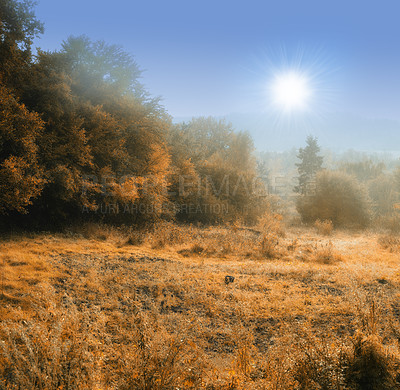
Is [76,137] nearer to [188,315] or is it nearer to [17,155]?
[17,155]

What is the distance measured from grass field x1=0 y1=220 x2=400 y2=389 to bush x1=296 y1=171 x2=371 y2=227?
1474 centimetres

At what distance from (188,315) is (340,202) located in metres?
25.8

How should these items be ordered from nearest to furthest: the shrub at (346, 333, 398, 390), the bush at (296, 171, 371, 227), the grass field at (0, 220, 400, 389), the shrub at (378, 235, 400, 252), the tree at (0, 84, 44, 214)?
the grass field at (0, 220, 400, 389) → the shrub at (346, 333, 398, 390) → the tree at (0, 84, 44, 214) → the shrub at (378, 235, 400, 252) → the bush at (296, 171, 371, 227)

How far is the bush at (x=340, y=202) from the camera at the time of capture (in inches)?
1022

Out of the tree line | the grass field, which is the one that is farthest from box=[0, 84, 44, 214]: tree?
the grass field

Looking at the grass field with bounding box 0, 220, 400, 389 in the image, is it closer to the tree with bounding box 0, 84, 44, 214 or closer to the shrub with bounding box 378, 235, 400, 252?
the shrub with bounding box 378, 235, 400, 252

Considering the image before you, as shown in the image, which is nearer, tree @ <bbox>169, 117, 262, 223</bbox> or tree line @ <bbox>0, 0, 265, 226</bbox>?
tree line @ <bbox>0, 0, 265, 226</bbox>

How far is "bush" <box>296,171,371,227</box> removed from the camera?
85.2 feet

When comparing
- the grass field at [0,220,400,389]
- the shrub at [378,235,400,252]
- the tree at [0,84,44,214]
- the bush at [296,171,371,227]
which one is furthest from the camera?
the bush at [296,171,371,227]

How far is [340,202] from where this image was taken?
26.2 meters

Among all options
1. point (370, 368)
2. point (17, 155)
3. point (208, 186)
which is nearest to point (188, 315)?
point (370, 368)

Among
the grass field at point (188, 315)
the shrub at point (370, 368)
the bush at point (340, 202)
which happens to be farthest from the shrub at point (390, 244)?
the shrub at point (370, 368)

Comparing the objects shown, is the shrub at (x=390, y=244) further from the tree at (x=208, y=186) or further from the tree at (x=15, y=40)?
the tree at (x=15, y=40)

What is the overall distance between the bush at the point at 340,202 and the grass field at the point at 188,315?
1474 centimetres
